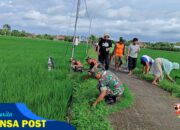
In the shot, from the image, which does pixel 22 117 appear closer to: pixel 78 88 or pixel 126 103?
pixel 126 103

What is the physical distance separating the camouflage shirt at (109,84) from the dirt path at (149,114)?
484 mm

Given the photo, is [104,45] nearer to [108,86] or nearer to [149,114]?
[108,86]

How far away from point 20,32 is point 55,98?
126854mm

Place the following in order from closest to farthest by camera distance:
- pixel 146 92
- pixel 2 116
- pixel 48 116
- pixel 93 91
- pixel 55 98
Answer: pixel 2 116 → pixel 48 116 → pixel 55 98 → pixel 93 91 → pixel 146 92

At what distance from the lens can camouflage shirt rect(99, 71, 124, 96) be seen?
6.93 m

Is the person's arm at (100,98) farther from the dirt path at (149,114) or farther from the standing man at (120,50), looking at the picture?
the standing man at (120,50)

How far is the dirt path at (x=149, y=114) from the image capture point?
19.0 ft

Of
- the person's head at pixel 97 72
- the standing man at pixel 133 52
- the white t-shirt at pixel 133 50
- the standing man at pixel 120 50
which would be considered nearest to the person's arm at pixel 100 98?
the person's head at pixel 97 72

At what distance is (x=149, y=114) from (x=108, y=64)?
5954mm

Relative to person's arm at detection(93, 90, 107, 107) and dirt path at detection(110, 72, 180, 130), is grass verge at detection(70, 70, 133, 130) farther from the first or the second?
dirt path at detection(110, 72, 180, 130)

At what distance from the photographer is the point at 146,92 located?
362 inches

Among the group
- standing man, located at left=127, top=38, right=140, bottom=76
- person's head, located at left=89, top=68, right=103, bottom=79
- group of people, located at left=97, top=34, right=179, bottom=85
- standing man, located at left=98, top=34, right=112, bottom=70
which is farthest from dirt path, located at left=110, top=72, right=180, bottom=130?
standing man, located at left=127, top=38, right=140, bottom=76

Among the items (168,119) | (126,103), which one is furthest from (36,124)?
(126,103)

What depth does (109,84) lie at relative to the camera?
23.0ft
